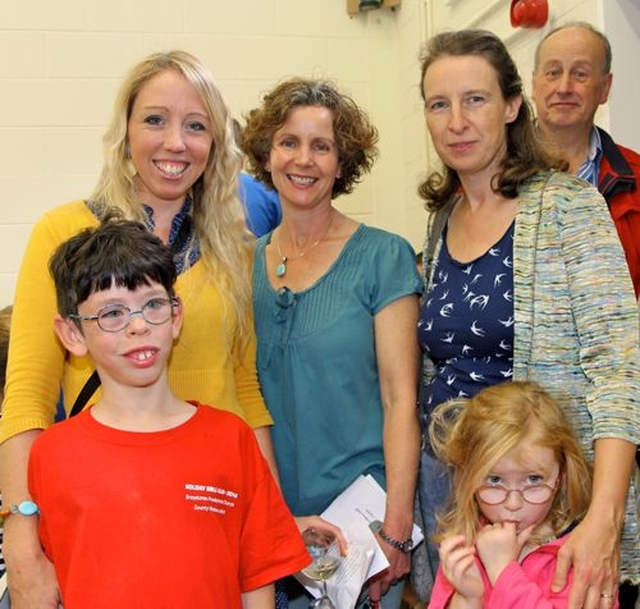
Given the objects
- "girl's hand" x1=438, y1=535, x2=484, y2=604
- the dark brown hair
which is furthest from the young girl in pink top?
the dark brown hair

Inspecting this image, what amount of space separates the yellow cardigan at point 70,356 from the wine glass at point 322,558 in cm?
27

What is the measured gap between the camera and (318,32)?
4.62 m

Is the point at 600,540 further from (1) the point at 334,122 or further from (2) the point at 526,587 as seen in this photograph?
(1) the point at 334,122

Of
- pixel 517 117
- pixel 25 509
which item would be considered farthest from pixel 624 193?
pixel 25 509

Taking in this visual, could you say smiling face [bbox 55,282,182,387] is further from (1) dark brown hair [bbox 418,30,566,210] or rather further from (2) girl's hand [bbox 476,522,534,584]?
(1) dark brown hair [bbox 418,30,566,210]

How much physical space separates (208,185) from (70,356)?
0.51m

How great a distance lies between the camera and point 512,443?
1.73 metres

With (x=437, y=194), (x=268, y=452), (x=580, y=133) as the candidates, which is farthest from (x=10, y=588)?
(x=580, y=133)

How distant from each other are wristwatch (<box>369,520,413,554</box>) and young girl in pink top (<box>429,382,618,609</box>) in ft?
0.66

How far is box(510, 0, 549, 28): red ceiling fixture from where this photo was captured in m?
3.18

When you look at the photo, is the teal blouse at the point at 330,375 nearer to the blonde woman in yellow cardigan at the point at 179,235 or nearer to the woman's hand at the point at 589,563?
the blonde woman in yellow cardigan at the point at 179,235

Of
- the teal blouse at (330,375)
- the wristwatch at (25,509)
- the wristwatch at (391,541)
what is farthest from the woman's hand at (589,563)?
the wristwatch at (25,509)

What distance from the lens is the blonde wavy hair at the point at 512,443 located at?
1.72 m

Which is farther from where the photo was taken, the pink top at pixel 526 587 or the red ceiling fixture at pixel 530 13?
the red ceiling fixture at pixel 530 13
